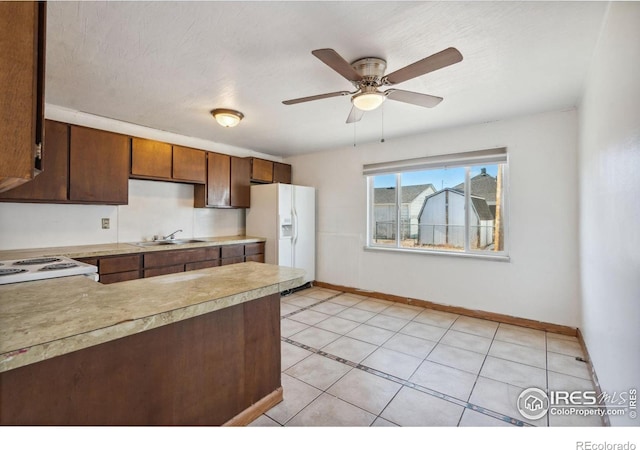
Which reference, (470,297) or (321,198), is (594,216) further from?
(321,198)

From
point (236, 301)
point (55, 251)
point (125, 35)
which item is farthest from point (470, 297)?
point (55, 251)

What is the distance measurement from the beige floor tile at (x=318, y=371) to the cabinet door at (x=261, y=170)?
9.97 feet

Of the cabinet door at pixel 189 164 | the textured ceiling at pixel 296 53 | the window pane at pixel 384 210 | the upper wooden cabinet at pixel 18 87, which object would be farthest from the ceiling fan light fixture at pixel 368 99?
the cabinet door at pixel 189 164

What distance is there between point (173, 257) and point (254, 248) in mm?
1207

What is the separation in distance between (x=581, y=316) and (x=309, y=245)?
3.42 meters

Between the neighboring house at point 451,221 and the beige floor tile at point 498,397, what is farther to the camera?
the neighboring house at point 451,221

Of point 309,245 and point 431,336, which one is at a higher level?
point 309,245

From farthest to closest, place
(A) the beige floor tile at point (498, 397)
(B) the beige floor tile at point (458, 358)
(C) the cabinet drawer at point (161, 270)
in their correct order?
(C) the cabinet drawer at point (161, 270)
(B) the beige floor tile at point (458, 358)
(A) the beige floor tile at point (498, 397)

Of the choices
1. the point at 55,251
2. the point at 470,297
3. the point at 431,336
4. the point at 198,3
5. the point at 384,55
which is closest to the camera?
the point at 198,3

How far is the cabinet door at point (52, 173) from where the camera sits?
2.69 metres

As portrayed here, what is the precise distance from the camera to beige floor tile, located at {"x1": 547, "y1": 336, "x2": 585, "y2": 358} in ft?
8.59

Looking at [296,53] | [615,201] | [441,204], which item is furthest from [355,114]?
[441,204]

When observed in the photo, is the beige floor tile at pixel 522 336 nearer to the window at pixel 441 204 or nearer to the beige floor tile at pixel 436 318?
the beige floor tile at pixel 436 318

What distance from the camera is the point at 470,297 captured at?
3.58 metres
